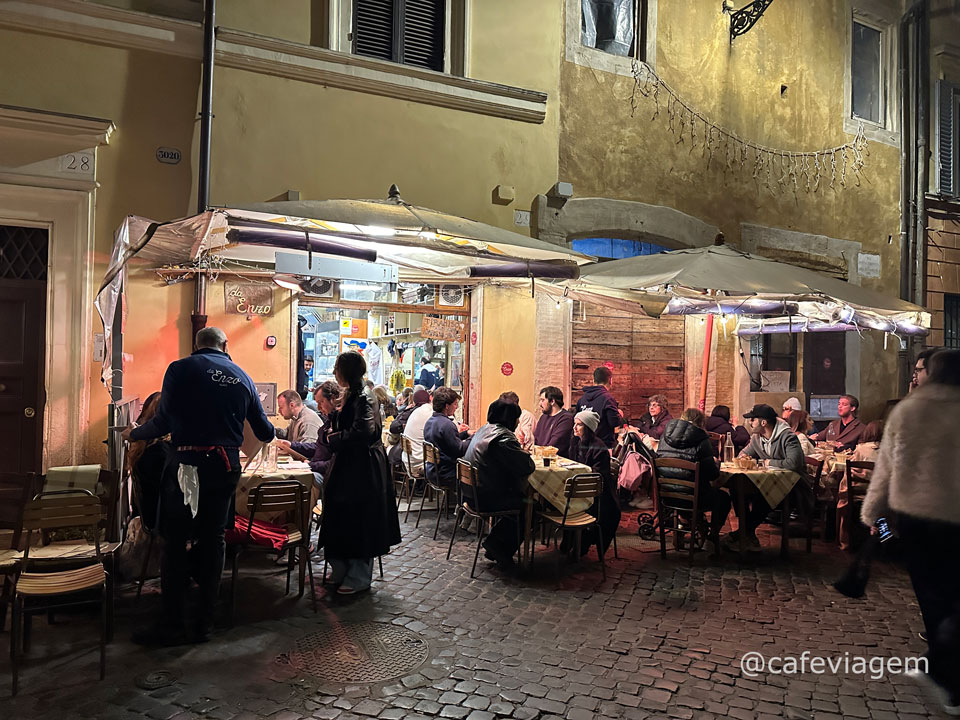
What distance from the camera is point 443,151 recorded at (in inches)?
351

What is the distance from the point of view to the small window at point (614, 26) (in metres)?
9.95

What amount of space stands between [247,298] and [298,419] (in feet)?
6.32

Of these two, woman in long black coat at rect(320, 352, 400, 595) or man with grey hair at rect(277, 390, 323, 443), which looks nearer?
woman in long black coat at rect(320, 352, 400, 595)

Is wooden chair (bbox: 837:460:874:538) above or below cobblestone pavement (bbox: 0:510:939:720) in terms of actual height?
above

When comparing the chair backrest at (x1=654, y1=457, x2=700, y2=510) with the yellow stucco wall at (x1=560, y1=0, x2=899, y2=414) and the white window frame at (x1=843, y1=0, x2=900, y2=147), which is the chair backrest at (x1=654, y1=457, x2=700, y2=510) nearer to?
the yellow stucco wall at (x1=560, y1=0, x2=899, y2=414)

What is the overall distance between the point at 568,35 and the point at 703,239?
361 cm

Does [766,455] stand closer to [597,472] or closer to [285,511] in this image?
[597,472]

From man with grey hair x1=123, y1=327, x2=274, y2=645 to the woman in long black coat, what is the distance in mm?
860

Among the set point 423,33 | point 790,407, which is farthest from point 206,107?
point 790,407

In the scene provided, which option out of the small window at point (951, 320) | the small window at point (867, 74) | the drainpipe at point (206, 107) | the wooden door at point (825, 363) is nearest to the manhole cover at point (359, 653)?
the drainpipe at point (206, 107)

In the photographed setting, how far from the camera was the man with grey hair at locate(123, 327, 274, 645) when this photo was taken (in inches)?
172

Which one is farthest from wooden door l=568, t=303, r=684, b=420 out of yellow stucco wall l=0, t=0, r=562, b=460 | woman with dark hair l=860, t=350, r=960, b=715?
woman with dark hair l=860, t=350, r=960, b=715

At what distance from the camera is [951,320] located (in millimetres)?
12836

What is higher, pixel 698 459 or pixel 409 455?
pixel 698 459
